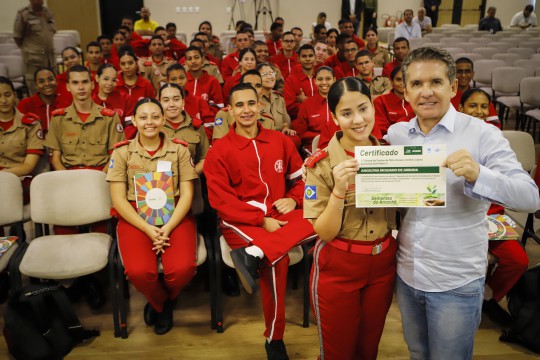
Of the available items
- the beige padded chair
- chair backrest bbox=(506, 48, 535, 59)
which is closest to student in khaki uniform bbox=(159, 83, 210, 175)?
the beige padded chair

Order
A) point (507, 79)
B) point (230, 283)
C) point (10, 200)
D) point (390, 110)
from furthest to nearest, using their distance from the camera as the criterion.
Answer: point (507, 79)
point (390, 110)
point (230, 283)
point (10, 200)

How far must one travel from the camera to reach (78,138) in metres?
3.24

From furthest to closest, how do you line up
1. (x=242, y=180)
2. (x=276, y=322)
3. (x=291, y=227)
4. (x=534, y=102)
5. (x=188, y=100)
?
(x=534, y=102) < (x=188, y=100) < (x=242, y=180) < (x=291, y=227) < (x=276, y=322)

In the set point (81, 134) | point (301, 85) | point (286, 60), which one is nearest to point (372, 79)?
point (301, 85)

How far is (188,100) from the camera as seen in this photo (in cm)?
420

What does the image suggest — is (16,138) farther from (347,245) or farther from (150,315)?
(347,245)

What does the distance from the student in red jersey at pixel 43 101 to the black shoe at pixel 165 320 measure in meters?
2.23

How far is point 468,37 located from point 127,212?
9.47 metres

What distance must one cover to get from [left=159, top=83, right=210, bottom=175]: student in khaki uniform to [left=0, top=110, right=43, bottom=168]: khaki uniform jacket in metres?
0.92

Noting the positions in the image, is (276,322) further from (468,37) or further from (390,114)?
(468,37)

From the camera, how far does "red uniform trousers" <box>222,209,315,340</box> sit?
2266mm

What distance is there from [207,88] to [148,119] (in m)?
2.31

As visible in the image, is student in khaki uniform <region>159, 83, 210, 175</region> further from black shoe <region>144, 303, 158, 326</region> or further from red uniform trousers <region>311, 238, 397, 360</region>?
red uniform trousers <region>311, 238, 397, 360</region>

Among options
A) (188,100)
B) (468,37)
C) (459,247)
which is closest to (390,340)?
(459,247)
